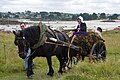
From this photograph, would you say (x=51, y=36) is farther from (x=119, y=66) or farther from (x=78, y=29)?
(x=119, y=66)

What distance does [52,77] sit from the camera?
11984 mm

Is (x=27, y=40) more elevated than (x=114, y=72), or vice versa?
(x=27, y=40)

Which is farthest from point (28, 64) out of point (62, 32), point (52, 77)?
point (62, 32)

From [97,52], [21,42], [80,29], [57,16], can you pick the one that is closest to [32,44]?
[21,42]

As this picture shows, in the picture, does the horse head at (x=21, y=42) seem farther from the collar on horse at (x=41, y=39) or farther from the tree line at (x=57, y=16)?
the tree line at (x=57, y=16)

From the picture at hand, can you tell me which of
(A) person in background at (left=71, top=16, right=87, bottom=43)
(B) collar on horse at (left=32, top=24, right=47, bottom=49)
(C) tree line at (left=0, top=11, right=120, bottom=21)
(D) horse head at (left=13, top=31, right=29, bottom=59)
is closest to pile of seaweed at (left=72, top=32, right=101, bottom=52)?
(A) person in background at (left=71, top=16, right=87, bottom=43)

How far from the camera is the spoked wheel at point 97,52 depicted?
13.2 meters

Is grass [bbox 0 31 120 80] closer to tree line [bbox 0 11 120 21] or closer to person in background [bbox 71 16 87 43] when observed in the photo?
person in background [bbox 71 16 87 43]

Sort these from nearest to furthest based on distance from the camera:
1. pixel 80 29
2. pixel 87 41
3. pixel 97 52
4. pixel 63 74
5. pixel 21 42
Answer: pixel 21 42
pixel 63 74
pixel 80 29
pixel 87 41
pixel 97 52

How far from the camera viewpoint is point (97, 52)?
1362cm

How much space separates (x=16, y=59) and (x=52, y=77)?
10.7 ft

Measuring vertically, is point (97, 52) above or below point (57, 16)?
above

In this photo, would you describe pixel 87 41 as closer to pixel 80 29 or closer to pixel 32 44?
pixel 80 29

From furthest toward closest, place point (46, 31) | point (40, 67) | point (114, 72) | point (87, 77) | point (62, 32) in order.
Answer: point (40, 67)
point (62, 32)
point (46, 31)
point (114, 72)
point (87, 77)
